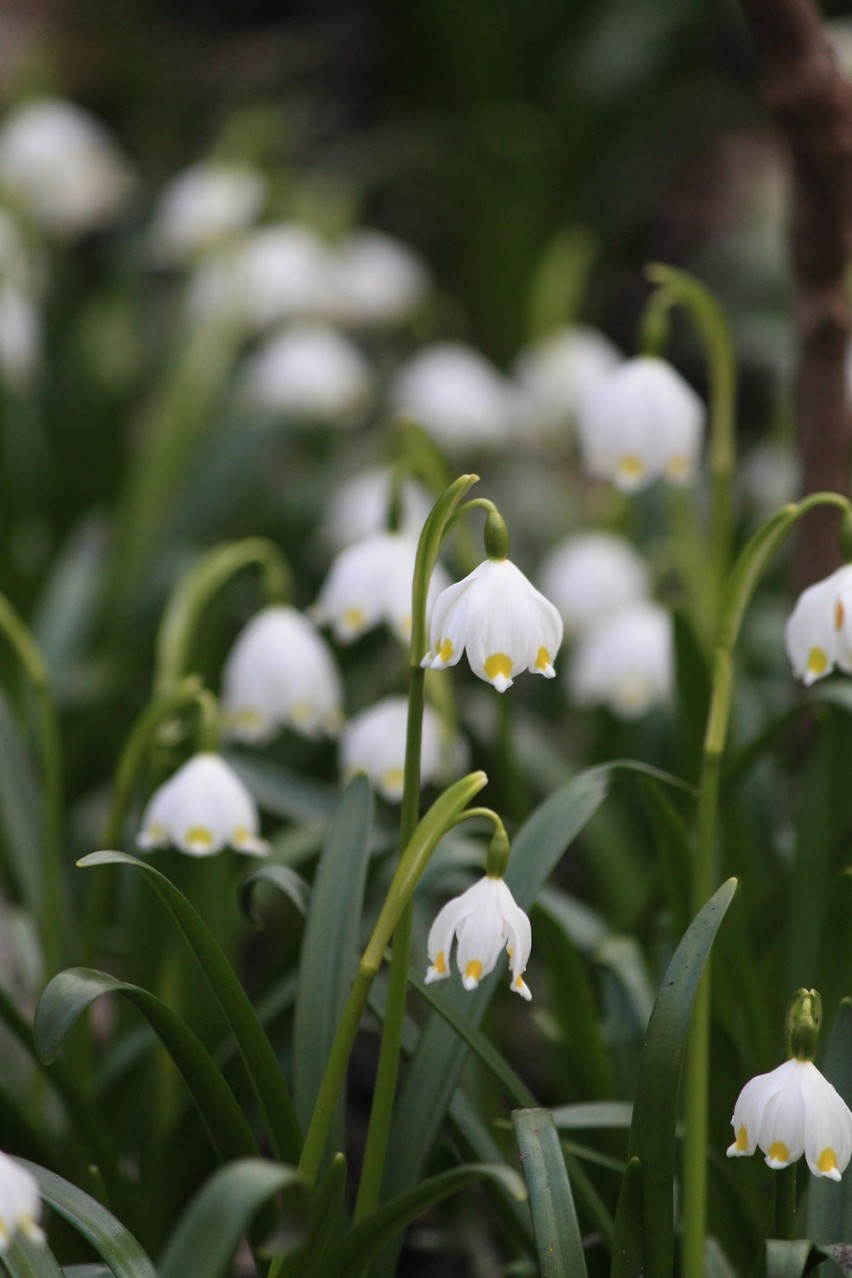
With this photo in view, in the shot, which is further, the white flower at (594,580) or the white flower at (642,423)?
the white flower at (594,580)

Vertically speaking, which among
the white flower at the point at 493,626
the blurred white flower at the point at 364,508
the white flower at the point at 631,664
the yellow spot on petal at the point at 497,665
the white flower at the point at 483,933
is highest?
the white flower at the point at 493,626

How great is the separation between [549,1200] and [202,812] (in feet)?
1.56

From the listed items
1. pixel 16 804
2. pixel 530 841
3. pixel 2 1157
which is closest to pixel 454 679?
pixel 16 804

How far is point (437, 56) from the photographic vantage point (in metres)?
4.55

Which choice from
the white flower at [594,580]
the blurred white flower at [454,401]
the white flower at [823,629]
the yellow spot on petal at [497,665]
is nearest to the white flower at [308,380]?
the blurred white flower at [454,401]

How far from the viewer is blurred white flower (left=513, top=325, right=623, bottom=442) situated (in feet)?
9.30

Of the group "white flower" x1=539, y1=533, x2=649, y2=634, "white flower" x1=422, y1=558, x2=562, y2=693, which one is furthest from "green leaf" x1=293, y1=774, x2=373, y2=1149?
"white flower" x1=539, y1=533, x2=649, y2=634

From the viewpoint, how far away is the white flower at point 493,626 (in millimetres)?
1032

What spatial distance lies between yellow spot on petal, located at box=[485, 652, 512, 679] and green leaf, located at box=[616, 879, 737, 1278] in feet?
0.79

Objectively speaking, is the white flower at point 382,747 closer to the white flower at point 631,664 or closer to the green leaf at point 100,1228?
the white flower at point 631,664

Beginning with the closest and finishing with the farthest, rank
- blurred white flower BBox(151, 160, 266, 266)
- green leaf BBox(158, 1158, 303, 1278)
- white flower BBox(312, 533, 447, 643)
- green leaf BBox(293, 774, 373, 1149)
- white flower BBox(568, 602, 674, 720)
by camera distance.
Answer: green leaf BBox(158, 1158, 303, 1278) < green leaf BBox(293, 774, 373, 1149) < white flower BBox(312, 533, 447, 643) < white flower BBox(568, 602, 674, 720) < blurred white flower BBox(151, 160, 266, 266)

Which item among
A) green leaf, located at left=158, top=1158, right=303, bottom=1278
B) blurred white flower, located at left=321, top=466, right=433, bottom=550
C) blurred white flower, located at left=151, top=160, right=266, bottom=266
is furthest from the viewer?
blurred white flower, located at left=151, top=160, right=266, bottom=266

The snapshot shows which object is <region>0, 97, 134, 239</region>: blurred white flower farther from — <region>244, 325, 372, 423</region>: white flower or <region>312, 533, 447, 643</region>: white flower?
<region>312, 533, 447, 643</region>: white flower

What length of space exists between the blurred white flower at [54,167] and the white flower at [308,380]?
82cm
